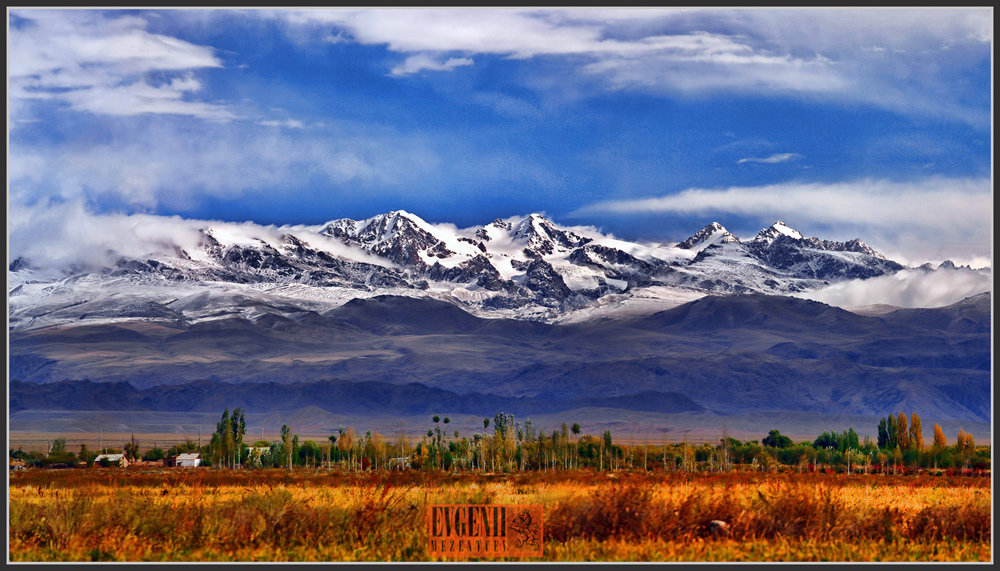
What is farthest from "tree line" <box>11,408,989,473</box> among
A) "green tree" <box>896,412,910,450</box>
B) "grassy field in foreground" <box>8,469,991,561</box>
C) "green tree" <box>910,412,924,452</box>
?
"grassy field in foreground" <box>8,469,991,561</box>

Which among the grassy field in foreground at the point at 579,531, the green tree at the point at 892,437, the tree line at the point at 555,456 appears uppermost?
the green tree at the point at 892,437

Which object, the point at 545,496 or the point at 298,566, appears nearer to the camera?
the point at 298,566

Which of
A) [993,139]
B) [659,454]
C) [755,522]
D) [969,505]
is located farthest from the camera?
[659,454]

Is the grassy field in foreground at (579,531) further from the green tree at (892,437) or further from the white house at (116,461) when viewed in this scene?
the green tree at (892,437)

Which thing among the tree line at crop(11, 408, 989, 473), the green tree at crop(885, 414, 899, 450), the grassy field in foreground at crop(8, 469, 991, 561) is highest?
the green tree at crop(885, 414, 899, 450)

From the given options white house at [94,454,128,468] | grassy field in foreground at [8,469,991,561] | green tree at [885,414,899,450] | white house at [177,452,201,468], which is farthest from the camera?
green tree at [885,414,899,450]

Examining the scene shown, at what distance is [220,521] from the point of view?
20906 millimetres

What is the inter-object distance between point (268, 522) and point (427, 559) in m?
3.32

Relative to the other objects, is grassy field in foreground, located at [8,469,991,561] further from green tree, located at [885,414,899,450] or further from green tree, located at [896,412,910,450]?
green tree, located at [885,414,899,450]

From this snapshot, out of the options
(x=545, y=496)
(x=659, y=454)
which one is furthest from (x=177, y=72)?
(x=545, y=496)

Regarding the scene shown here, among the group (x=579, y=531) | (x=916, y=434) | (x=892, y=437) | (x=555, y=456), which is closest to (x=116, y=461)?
(x=555, y=456)

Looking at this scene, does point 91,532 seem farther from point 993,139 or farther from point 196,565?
point 993,139

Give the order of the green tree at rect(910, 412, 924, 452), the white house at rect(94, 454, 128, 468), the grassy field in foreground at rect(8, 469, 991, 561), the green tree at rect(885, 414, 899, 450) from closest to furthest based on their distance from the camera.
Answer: the grassy field in foreground at rect(8, 469, 991, 561) → the white house at rect(94, 454, 128, 468) → the green tree at rect(910, 412, 924, 452) → the green tree at rect(885, 414, 899, 450)

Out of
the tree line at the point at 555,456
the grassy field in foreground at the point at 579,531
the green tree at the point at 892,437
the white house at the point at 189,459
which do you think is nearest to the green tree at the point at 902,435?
the green tree at the point at 892,437
